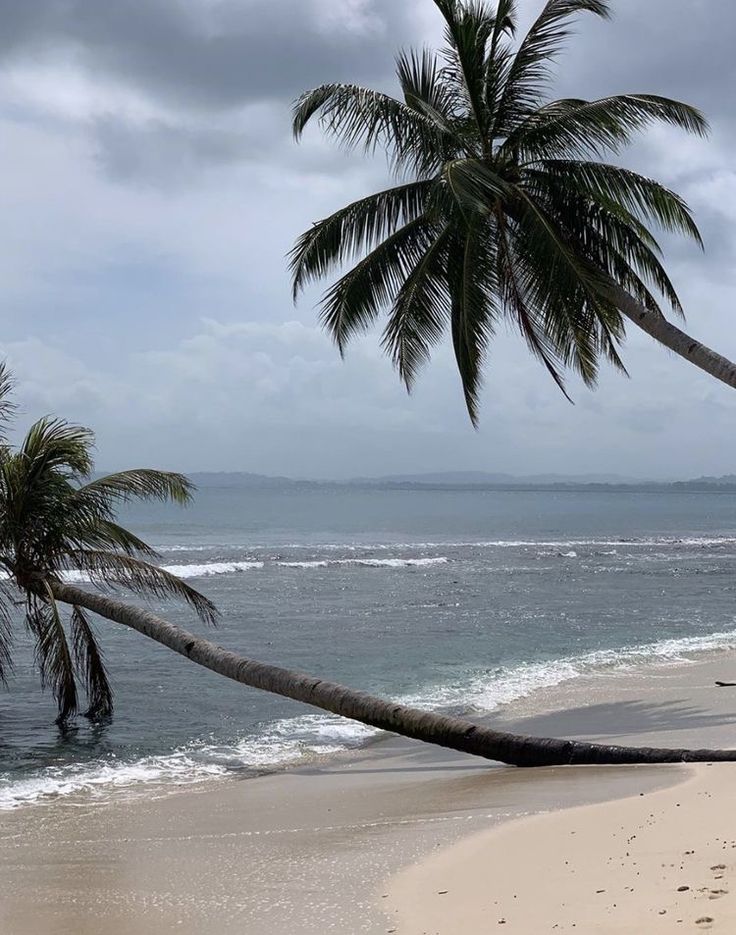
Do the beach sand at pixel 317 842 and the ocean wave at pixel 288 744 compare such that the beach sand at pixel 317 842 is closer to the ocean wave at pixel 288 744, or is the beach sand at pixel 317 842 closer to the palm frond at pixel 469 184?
the ocean wave at pixel 288 744

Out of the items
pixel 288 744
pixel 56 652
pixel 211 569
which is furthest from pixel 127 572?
pixel 211 569

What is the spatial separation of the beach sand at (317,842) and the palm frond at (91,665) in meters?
3.40

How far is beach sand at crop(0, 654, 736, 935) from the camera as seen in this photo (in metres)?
5.40

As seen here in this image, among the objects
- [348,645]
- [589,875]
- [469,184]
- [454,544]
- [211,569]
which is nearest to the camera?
[589,875]

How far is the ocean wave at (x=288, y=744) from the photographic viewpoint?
986 centimetres

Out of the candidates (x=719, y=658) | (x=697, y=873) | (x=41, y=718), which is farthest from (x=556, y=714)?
(x=697, y=873)

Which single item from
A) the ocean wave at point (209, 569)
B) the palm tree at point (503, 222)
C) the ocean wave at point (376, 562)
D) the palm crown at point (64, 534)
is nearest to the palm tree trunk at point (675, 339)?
the palm tree at point (503, 222)

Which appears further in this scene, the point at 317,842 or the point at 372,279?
the point at 372,279

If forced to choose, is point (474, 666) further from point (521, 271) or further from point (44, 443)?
point (44, 443)

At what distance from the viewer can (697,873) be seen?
5.04 m

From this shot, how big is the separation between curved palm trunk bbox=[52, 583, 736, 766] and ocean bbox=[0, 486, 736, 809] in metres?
1.05

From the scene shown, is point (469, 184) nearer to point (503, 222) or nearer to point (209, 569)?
point (503, 222)

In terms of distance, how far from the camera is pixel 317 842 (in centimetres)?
695

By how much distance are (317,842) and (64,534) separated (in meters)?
6.38
